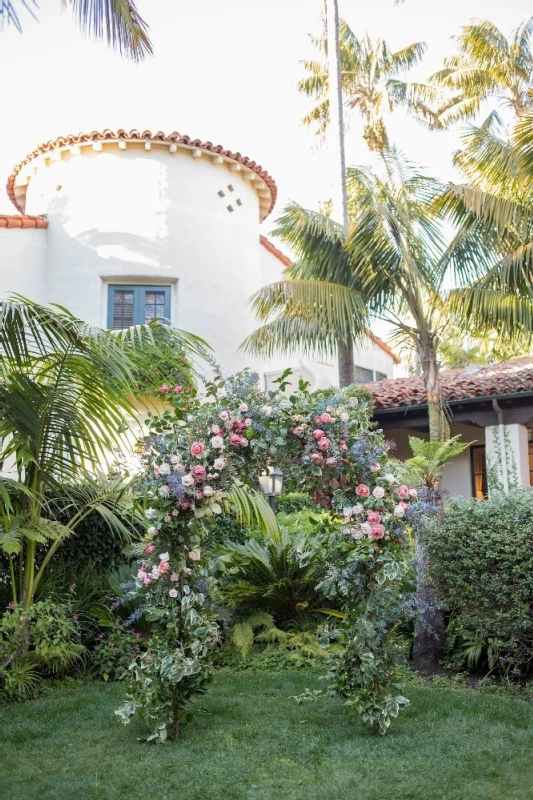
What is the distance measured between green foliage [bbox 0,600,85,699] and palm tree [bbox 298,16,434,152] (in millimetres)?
16304

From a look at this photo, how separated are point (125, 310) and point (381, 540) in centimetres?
895

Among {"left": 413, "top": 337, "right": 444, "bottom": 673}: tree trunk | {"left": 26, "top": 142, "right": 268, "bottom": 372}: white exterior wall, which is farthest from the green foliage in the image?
{"left": 26, "top": 142, "right": 268, "bottom": 372}: white exterior wall

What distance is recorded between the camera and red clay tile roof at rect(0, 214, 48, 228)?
13.0 metres

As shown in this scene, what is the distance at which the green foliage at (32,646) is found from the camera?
23.3 ft

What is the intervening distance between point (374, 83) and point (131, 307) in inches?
435

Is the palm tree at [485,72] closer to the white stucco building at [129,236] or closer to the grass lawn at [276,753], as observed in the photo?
the white stucco building at [129,236]

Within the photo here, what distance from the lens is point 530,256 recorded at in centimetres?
1038

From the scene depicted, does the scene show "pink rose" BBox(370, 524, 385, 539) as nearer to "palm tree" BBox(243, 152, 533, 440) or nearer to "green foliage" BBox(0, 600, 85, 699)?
"green foliage" BBox(0, 600, 85, 699)

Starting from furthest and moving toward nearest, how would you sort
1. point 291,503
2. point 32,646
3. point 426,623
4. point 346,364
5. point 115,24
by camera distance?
point 291,503
point 346,364
point 32,646
point 426,623
point 115,24

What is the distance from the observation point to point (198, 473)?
5.57m

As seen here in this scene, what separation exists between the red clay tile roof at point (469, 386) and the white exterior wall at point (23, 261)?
6.46 metres

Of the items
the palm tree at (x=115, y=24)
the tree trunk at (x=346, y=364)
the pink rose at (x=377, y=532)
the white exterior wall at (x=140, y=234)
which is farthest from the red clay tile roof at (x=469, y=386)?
the palm tree at (x=115, y=24)

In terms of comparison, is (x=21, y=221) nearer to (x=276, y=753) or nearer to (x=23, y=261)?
(x=23, y=261)

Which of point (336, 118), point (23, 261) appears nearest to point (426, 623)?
point (23, 261)
